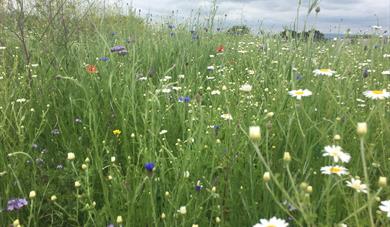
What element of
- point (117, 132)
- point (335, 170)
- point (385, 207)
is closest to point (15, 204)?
point (117, 132)

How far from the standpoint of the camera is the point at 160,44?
3.90 metres

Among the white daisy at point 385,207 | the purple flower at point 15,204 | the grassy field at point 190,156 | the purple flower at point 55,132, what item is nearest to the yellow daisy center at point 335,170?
the grassy field at point 190,156

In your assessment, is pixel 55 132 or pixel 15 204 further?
pixel 55 132

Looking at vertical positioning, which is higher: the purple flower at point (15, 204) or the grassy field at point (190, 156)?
the grassy field at point (190, 156)

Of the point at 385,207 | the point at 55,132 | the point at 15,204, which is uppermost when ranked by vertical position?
the point at 385,207

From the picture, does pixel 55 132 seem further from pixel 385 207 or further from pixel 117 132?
pixel 385 207

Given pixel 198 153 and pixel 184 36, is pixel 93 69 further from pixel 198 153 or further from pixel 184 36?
pixel 184 36

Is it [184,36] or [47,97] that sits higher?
[184,36]

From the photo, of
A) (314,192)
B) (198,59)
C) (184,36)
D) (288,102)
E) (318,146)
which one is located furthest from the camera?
(184,36)

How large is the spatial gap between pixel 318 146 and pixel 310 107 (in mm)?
242

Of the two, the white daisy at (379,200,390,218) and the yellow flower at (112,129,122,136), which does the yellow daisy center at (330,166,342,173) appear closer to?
the white daisy at (379,200,390,218)

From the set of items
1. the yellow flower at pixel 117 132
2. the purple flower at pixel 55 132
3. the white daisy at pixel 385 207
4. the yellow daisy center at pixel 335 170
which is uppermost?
the yellow daisy center at pixel 335 170

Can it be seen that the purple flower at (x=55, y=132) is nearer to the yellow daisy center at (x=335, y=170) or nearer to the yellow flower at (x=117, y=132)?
the yellow flower at (x=117, y=132)

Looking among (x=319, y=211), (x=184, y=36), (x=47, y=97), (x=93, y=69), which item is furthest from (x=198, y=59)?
(x=319, y=211)
